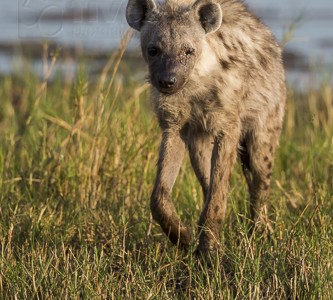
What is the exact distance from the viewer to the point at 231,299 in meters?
4.47

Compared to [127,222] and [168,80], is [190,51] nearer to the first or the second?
[168,80]

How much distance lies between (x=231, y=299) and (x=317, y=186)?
1.99m

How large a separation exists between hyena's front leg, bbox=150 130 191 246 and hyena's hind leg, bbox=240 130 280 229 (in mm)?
538

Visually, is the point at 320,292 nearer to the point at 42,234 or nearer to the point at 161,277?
the point at 161,277

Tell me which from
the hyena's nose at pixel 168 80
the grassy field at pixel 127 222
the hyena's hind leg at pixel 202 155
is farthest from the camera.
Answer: the hyena's hind leg at pixel 202 155

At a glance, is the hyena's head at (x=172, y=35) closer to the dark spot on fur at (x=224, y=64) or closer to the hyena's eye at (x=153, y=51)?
the hyena's eye at (x=153, y=51)

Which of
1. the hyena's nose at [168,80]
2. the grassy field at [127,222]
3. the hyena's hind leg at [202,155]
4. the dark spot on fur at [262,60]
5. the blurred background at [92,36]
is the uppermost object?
the hyena's nose at [168,80]

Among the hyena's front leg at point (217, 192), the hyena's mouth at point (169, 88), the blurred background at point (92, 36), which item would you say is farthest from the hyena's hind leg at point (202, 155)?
the blurred background at point (92, 36)

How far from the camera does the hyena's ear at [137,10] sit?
18.1 feet

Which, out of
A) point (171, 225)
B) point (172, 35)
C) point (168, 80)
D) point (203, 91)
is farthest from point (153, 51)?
point (171, 225)

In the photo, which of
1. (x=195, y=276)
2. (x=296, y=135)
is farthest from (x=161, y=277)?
(x=296, y=135)

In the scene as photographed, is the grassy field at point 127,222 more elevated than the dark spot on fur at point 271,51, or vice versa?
the dark spot on fur at point 271,51

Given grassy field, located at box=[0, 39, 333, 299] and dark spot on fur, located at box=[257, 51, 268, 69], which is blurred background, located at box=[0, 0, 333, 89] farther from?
dark spot on fur, located at box=[257, 51, 268, 69]

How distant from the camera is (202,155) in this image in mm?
5789
